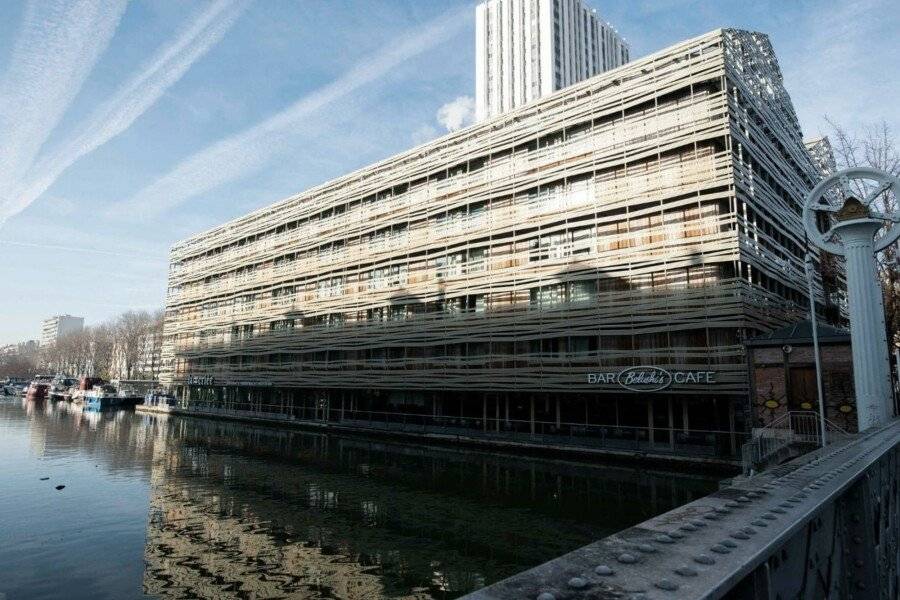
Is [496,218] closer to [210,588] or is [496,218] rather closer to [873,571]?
[210,588]

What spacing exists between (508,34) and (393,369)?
82.8 meters

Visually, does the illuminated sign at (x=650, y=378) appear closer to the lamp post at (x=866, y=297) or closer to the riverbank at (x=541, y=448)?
the riverbank at (x=541, y=448)

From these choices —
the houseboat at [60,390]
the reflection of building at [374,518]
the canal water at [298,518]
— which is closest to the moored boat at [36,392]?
the houseboat at [60,390]

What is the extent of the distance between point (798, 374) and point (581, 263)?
12837mm

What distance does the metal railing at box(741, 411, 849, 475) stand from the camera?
20.4 m

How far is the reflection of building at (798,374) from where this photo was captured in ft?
87.1

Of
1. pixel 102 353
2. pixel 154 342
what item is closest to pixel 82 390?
pixel 154 342

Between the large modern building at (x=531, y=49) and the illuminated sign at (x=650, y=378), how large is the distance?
250ft

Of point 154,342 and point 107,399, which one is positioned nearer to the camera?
point 107,399

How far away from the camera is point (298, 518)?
64.0 ft

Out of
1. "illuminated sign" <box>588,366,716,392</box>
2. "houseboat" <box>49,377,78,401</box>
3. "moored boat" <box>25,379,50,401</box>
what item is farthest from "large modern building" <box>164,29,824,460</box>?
"moored boat" <box>25,379,50,401</box>

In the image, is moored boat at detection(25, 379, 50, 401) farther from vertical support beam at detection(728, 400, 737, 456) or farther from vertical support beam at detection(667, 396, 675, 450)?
vertical support beam at detection(728, 400, 737, 456)

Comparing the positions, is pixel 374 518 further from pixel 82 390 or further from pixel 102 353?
pixel 102 353

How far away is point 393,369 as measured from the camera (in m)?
45.9
